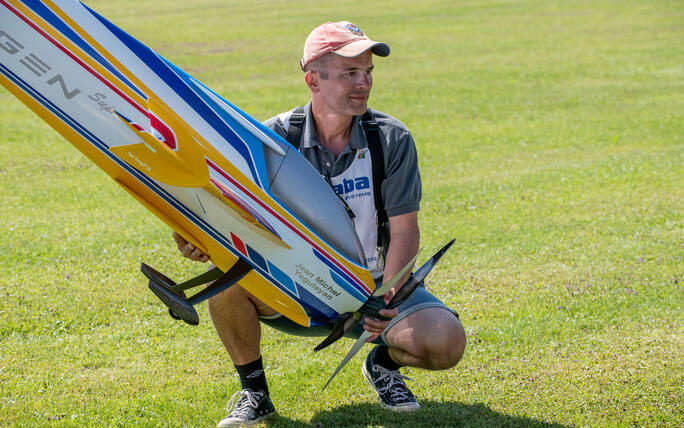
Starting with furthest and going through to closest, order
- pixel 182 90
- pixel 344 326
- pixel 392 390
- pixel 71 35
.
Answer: pixel 392 390, pixel 344 326, pixel 182 90, pixel 71 35

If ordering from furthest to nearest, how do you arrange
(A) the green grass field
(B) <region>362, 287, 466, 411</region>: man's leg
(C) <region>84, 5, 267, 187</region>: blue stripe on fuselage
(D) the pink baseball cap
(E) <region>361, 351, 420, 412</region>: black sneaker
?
(A) the green grass field, (E) <region>361, 351, 420, 412</region>: black sneaker, (D) the pink baseball cap, (B) <region>362, 287, 466, 411</region>: man's leg, (C) <region>84, 5, 267, 187</region>: blue stripe on fuselage

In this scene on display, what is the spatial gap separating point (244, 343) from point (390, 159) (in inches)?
54.0

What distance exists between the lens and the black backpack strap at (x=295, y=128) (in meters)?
4.64

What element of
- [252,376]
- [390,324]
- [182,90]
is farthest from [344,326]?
[182,90]

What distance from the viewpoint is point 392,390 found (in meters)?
4.65

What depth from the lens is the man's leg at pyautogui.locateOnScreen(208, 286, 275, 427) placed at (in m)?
4.47

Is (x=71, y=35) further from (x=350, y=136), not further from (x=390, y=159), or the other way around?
(x=390, y=159)

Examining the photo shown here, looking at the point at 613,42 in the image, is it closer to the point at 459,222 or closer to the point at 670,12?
the point at 670,12

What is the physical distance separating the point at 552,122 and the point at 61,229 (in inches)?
331

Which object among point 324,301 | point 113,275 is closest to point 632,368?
point 324,301

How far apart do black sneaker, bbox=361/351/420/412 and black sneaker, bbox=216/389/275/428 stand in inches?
25.5

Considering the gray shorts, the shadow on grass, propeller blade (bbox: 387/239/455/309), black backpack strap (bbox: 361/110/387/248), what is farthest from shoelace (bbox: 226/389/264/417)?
black backpack strap (bbox: 361/110/387/248)

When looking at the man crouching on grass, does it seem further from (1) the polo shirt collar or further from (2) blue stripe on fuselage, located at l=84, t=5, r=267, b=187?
(2) blue stripe on fuselage, located at l=84, t=5, r=267, b=187

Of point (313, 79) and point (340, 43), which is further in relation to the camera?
point (313, 79)
